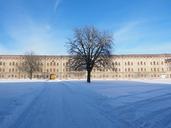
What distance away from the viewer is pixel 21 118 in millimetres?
10523

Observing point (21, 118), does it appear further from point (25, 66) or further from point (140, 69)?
point (140, 69)

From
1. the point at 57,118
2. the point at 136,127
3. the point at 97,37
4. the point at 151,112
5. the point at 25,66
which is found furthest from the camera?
the point at 25,66

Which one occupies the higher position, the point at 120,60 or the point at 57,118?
the point at 120,60

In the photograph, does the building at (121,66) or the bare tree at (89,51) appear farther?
the building at (121,66)

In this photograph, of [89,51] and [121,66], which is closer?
[89,51]

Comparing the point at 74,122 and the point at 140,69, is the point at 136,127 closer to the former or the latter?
the point at 74,122

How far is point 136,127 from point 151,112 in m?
2.92

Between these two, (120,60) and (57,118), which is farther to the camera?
(120,60)

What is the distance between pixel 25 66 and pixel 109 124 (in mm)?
103117

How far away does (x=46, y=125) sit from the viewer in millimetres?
9109

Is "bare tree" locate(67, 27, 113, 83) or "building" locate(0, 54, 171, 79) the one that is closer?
"bare tree" locate(67, 27, 113, 83)

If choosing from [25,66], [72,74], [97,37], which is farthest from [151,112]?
[72,74]

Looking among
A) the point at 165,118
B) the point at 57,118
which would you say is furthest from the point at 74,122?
the point at 165,118

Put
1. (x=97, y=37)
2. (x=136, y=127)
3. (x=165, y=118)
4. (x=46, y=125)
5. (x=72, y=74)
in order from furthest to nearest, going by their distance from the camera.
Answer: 1. (x=72, y=74)
2. (x=97, y=37)
3. (x=165, y=118)
4. (x=46, y=125)
5. (x=136, y=127)
